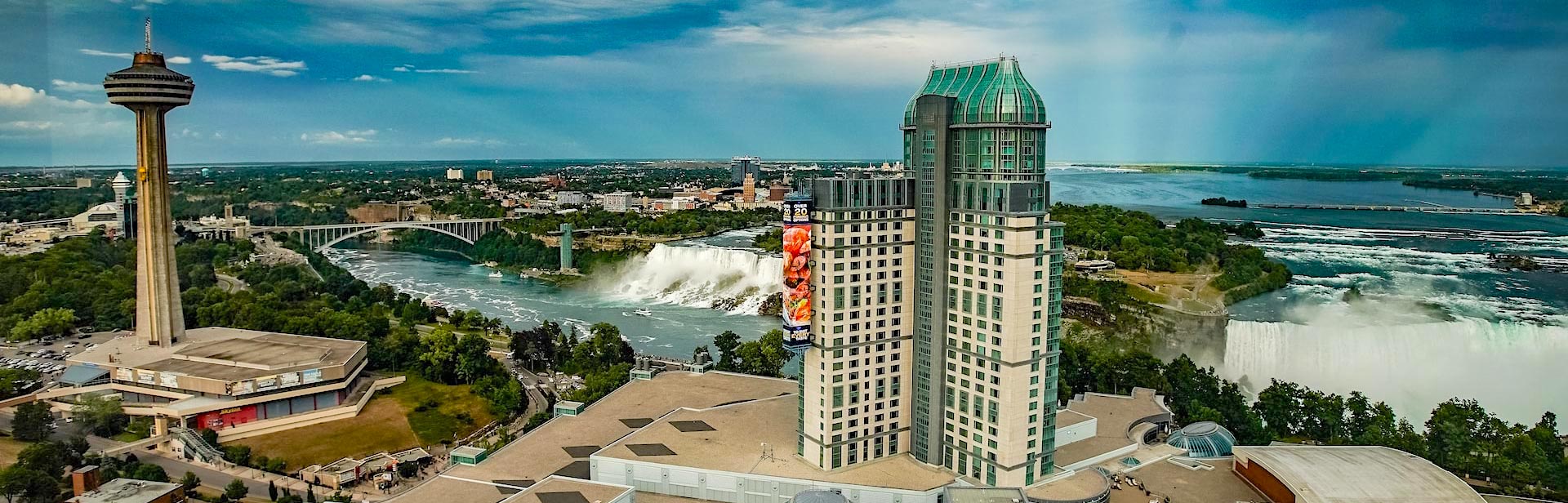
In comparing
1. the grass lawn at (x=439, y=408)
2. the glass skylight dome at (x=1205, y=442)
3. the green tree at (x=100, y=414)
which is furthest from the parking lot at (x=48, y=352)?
the glass skylight dome at (x=1205, y=442)

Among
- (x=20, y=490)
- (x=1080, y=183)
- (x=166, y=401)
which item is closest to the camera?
(x=20, y=490)

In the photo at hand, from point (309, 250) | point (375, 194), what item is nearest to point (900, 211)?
point (309, 250)

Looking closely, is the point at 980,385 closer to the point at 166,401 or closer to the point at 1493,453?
the point at 1493,453

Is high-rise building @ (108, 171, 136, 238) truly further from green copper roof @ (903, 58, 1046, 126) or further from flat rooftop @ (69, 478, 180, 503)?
green copper roof @ (903, 58, 1046, 126)

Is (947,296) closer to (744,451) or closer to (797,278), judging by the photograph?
(797,278)

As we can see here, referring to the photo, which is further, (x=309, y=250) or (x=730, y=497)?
(x=309, y=250)

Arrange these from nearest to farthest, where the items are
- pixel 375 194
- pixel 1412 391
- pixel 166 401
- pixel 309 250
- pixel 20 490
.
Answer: pixel 20 490, pixel 166 401, pixel 1412 391, pixel 309 250, pixel 375 194

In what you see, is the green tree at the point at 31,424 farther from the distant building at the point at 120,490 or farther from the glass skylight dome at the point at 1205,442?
the glass skylight dome at the point at 1205,442
